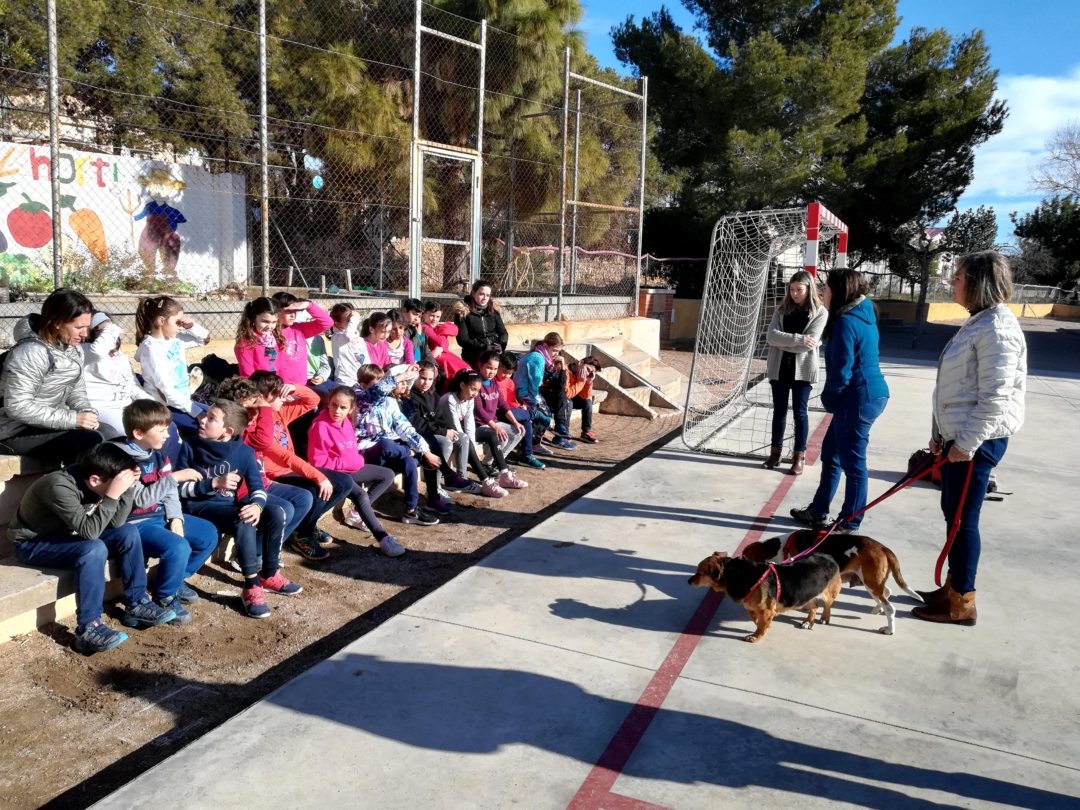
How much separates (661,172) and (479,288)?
1687cm

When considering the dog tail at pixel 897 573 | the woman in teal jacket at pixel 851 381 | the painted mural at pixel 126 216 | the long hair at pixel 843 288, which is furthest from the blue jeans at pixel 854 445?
the painted mural at pixel 126 216

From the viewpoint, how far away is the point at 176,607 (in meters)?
4.21

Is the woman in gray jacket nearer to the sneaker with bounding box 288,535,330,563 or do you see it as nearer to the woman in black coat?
the sneaker with bounding box 288,535,330,563

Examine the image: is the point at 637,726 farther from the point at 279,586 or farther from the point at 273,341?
the point at 273,341

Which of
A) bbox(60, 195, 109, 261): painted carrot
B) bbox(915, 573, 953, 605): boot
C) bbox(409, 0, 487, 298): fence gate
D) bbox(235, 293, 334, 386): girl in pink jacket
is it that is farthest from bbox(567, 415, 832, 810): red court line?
bbox(409, 0, 487, 298): fence gate

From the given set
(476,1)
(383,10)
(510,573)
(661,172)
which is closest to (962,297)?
(510,573)

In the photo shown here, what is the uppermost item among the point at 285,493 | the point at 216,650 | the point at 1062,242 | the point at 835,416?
the point at 1062,242

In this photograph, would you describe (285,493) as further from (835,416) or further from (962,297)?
(962,297)

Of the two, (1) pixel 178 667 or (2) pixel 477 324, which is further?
(2) pixel 477 324

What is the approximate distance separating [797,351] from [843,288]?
1486 mm

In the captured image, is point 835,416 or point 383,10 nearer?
point 835,416

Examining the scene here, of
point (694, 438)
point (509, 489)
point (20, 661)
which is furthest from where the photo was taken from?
point (694, 438)

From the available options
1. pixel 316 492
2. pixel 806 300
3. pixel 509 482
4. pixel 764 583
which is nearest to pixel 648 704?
pixel 764 583

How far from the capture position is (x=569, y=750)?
2947mm
